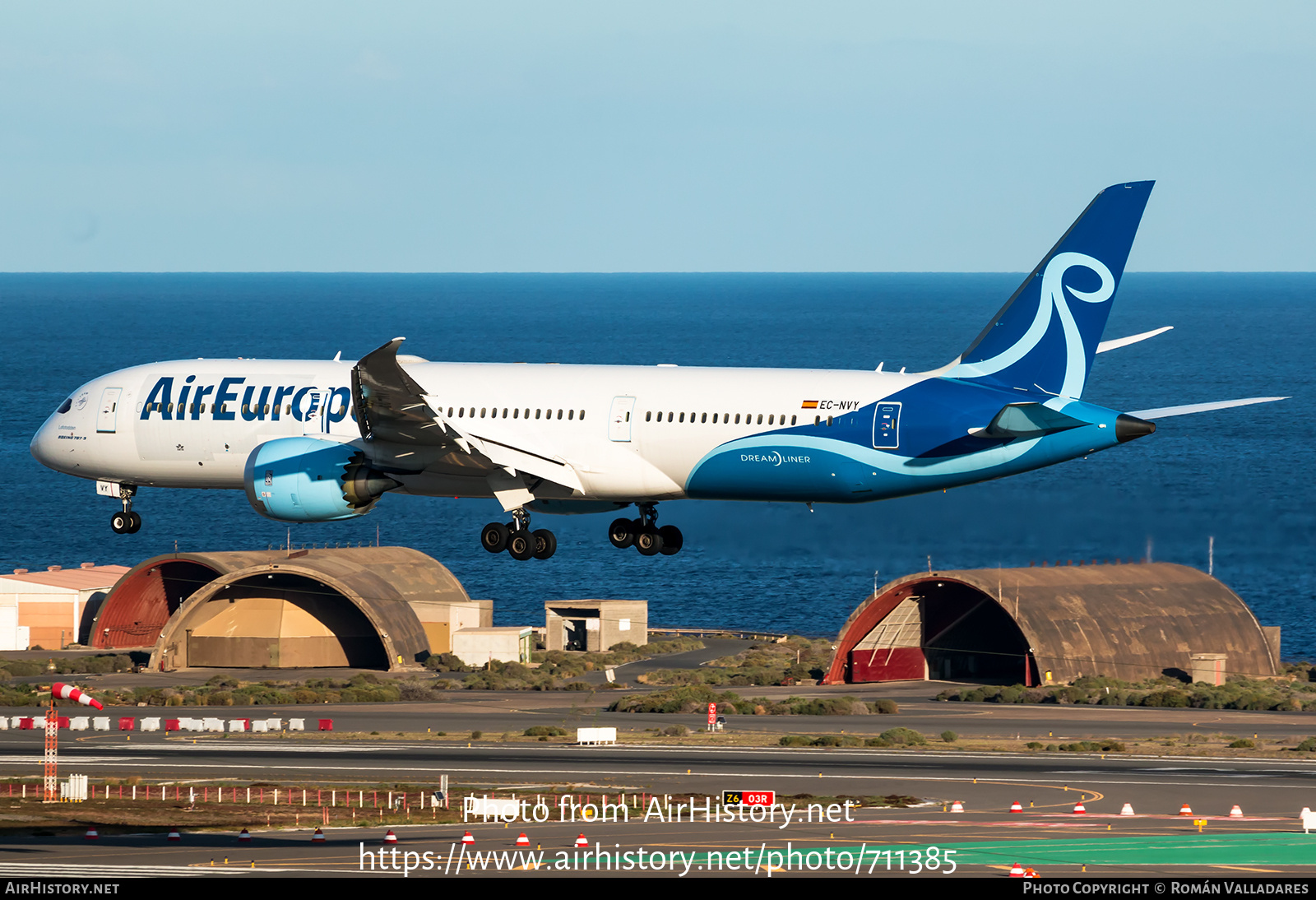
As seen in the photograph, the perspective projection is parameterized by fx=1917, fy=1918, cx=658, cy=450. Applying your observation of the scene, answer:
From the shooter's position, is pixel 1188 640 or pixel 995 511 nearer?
pixel 995 511

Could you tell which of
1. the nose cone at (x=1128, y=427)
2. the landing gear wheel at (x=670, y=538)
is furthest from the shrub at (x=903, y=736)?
the nose cone at (x=1128, y=427)

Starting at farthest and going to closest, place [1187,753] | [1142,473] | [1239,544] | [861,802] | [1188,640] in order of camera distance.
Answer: [1142,473]
[1188,640]
[1239,544]
[1187,753]
[861,802]

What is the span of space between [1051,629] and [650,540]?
43.5 meters

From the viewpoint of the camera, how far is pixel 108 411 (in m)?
60.8

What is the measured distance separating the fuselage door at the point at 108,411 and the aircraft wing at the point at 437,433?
980 cm

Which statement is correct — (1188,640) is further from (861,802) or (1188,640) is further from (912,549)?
(861,802)

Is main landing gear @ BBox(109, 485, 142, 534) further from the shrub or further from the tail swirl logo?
the shrub

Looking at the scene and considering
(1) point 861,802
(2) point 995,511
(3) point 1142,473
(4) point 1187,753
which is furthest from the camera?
(3) point 1142,473

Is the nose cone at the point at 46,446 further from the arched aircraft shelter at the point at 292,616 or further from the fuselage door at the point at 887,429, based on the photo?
the arched aircraft shelter at the point at 292,616

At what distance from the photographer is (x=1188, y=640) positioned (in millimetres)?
99500

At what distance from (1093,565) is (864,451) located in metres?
54.2

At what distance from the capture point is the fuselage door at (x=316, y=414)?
57188 millimetres

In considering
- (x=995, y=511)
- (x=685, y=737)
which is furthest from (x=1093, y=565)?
(x=685, y=737)

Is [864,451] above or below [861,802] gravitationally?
above
